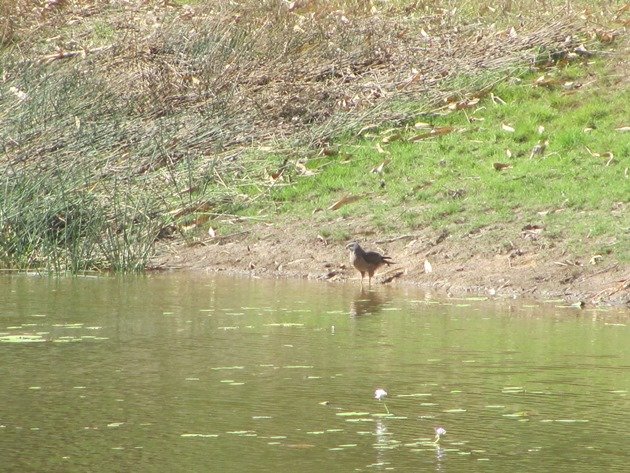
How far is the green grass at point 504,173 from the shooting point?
13523 mm

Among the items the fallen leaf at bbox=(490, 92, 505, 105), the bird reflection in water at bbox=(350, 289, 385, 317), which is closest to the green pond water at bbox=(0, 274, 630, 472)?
the bird reflection in water at bbox=(350, 289, 385, 317)

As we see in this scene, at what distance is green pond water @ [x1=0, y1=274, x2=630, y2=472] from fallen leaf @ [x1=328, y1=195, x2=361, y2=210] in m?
3.33

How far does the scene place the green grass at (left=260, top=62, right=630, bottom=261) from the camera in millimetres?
13523

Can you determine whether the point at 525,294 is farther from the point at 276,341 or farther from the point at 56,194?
the point at 56,194

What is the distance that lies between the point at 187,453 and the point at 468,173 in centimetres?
918

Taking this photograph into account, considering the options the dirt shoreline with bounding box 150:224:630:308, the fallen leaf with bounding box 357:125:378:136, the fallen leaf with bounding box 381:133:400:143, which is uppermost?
the fallen leaf with bounding box 357:125:378:136

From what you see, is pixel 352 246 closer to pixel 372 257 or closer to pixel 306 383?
pixel 372 257

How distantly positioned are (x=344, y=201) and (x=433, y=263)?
2383 mm

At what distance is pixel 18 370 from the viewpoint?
27.3 ft

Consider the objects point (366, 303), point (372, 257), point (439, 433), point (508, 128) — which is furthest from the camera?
point (508, 128)

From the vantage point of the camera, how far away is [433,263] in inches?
513

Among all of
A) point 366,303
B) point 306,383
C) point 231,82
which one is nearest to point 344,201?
point 366,303

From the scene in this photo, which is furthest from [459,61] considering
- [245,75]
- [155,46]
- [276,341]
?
[276,341]

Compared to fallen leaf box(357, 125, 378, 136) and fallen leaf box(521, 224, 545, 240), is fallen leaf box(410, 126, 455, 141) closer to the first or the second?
fallen leaf box(357, 125, 378, 136)
